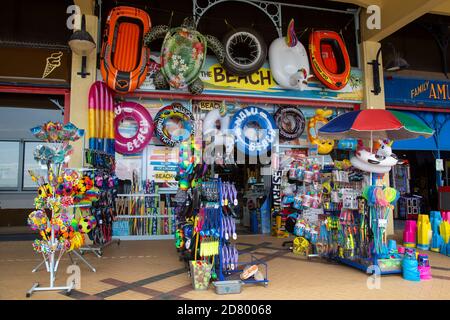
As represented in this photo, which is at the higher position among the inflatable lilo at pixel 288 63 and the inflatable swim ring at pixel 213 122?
the inflatable lilo at pixel 288 63

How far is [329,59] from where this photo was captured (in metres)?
8.21

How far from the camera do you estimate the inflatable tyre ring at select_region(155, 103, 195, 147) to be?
23.9 ft

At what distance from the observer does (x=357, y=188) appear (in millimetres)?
5117

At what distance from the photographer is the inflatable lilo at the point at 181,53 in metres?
6.88

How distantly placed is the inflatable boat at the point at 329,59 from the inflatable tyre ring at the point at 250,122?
1472 mm

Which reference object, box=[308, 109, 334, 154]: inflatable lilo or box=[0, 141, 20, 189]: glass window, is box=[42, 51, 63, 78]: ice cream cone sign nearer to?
box=[0, 141, 20, 189]: glass window

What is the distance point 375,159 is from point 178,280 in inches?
116

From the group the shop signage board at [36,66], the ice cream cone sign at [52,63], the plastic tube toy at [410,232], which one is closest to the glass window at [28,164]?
the shop signage board at [36,66]

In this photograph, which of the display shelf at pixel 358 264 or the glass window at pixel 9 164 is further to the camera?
the glass window at pixel 9 164

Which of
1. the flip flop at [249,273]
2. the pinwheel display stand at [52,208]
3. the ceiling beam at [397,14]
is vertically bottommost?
the flip flop at [249,273]

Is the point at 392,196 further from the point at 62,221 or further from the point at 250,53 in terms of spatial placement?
the point at 250,53

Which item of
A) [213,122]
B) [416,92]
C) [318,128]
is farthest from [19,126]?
[416,92]

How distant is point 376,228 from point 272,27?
5.32 m

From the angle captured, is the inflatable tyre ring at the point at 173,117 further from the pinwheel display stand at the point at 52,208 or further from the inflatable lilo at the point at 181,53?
the pinwheel display stand at the point at 52,208
